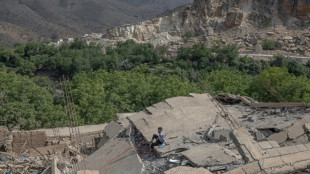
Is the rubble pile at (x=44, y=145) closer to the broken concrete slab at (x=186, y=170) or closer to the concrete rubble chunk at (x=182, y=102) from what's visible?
the concrete rubble chunk at (x=182, y=102)

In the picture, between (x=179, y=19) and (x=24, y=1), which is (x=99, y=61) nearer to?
(x=179, y=19)

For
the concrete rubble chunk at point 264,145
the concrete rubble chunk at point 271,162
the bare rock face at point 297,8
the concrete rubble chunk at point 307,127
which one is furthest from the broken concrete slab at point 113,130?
the bare rock face at point 297,8

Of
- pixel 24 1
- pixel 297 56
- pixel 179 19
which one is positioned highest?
pixel 24 1

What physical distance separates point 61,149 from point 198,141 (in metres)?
5.04

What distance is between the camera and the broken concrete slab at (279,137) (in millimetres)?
8023

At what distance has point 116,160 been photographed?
8117 mm

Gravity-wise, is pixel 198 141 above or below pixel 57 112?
above

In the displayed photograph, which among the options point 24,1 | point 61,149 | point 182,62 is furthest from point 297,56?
point 24,1

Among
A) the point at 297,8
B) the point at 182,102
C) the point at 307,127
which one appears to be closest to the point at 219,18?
the point at 297,8

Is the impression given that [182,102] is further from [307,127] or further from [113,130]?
[307,127]

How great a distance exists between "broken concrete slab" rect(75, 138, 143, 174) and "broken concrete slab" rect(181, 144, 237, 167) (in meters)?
1.11

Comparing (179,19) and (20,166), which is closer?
(20,166)

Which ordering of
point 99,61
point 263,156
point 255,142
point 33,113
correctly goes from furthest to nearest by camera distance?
point 99,61, point 33,113, point 255,142, point 263,156

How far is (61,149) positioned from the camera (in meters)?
11.2
